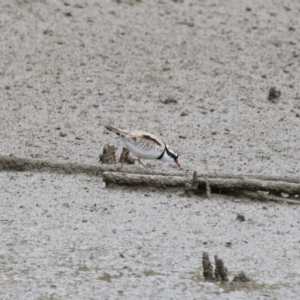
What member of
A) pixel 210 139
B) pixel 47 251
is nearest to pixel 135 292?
pixel 47 251

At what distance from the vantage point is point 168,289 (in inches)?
269

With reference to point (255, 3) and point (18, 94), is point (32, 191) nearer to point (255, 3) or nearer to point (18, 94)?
point (18, 94)

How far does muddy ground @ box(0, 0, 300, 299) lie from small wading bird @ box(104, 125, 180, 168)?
51cm

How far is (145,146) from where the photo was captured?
9.06 m

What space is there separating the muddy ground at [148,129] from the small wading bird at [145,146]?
0.51 meters

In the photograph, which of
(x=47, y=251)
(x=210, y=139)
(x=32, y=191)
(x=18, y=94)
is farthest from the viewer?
(x=18, y=94)

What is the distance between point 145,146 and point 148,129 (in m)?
Answer: 1.72

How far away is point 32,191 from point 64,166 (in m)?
0.50

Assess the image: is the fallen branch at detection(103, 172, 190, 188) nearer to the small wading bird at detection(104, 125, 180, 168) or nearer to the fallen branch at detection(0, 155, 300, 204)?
the fallen branch at detection(0, 155, 300, 204)

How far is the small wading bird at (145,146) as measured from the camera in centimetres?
903

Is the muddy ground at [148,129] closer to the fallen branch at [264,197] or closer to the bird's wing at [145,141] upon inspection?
the fallen branch at [264,197]

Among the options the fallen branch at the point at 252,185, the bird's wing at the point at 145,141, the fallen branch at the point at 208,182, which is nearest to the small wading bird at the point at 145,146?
the bird's wing at the point at 145,141

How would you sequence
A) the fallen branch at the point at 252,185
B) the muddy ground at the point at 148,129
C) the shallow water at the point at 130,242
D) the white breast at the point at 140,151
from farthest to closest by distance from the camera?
the white breast at the point at 140,151 → the fallen branch at the point at 252,185 → the muddy ground at the point at 148,129 → the shallow water at the point at 130,242

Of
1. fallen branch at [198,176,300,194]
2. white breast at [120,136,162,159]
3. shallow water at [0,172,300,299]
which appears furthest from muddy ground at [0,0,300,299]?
white breast at [120,136,162,159]
